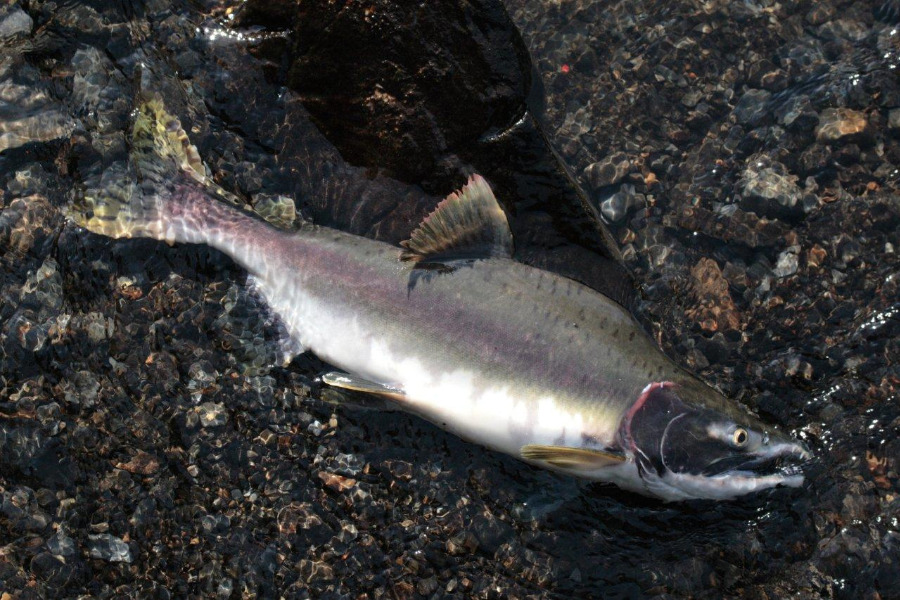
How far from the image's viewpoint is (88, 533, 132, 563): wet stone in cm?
430

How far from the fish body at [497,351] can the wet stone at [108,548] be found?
150 centimetres

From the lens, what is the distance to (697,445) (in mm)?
4188

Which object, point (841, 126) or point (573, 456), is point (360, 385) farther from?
point (841, 126)

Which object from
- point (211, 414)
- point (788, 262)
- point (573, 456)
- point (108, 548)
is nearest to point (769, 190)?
point (788, 262)

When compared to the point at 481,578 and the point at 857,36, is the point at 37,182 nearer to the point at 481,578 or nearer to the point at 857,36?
the point at 481,578

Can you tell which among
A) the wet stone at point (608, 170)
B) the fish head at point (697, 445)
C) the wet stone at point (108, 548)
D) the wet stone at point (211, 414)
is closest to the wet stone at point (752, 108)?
the wet stone at point (608, 170)

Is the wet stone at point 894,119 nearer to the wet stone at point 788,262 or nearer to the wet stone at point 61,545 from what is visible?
the wet stone at point 788,262

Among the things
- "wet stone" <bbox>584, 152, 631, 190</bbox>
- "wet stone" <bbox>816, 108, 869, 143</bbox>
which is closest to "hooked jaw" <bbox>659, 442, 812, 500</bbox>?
"wet stone" <bbox>584, 152, 631, 190</bbox>

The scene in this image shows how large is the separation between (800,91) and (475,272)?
343cm

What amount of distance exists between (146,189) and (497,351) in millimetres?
2562

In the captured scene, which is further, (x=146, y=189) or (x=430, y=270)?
(x=146, y=189)

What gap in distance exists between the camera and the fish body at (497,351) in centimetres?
425

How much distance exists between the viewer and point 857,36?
6.32m

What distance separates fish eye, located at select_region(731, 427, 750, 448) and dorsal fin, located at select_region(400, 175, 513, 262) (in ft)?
5.37
